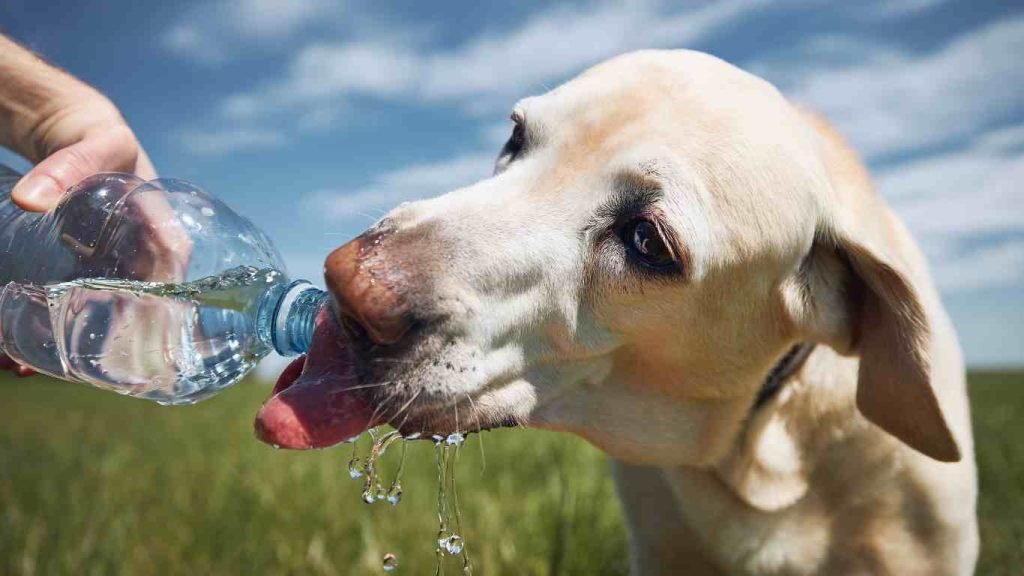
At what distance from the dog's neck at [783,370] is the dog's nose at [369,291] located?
130cm

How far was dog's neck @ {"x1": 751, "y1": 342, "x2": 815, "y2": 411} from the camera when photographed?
2.45 meters

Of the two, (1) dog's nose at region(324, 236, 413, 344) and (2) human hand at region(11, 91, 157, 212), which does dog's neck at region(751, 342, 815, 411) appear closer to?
(1) dog's nose at region(324, 236, 413, 344)

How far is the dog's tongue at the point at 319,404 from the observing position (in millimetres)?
1598

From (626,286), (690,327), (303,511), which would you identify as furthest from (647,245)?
(303,511)

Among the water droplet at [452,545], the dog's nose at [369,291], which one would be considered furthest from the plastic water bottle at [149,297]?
the water droplet at [452,545]

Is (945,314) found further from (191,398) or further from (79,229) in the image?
(79,229)

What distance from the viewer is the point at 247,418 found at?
31.6 ft

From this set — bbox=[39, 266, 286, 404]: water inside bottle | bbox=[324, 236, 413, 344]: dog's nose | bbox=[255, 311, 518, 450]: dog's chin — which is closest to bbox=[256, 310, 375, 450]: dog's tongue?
bbox=[255, 311, 518, 450]: dog's chin

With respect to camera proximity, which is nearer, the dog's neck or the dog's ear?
the dog's ear

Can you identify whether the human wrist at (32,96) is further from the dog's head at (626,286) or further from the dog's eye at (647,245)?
the dog's eye at (647,245)

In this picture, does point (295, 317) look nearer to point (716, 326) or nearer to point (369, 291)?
point (369, 291)

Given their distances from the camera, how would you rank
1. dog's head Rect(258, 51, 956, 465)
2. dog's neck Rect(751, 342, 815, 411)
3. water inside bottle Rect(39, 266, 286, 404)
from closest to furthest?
dog's head Rect(258, 51, 956, 465), water inside bottle Rect(39, 266, 286, 404), dog's neck Rect(751, 342, 815, 411)

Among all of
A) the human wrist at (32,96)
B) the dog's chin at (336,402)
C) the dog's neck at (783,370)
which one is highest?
the human wrist at (32,96)

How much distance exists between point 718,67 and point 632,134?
0.45 meters
